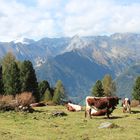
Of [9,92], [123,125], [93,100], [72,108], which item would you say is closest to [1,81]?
[9,92]

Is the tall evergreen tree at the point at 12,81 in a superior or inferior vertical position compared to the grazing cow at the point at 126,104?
superior

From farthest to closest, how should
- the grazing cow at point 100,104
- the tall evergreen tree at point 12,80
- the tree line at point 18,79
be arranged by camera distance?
1. the tree line at point 18,79
2. the tall evergreen tree at point 12,80
3. the grazing cow at point 100,104

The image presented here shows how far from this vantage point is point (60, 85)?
181m

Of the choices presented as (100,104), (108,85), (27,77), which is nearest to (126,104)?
(100,104)

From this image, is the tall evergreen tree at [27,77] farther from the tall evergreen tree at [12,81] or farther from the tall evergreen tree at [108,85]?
the tall evergreen tree at [108,85]

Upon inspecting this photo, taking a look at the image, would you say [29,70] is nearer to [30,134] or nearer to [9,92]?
[9,92]

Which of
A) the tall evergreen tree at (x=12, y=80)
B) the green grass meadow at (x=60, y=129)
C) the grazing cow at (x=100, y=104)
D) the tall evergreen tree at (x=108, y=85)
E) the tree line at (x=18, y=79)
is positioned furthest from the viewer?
the tall evergreen tree at (x=108, y=85)

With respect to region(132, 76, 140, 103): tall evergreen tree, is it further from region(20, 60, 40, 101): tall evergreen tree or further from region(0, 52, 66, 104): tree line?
region(20, 60, 40, 101): tall evergreen tree

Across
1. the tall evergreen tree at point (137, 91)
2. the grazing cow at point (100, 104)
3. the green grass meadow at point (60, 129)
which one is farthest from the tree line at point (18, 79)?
the green grass meadow at point (60, 129)

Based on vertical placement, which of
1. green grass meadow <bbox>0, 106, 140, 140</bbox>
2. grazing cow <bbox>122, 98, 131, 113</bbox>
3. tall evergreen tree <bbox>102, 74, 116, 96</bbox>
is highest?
tall evergreen tree <bbox>102, 74, 116, 96</bbox>

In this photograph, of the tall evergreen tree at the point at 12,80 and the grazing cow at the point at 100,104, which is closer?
the grazing cow at the point at 100,104

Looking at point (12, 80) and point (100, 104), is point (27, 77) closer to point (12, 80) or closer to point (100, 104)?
point (12, 80)

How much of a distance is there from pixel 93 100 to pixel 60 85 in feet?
456

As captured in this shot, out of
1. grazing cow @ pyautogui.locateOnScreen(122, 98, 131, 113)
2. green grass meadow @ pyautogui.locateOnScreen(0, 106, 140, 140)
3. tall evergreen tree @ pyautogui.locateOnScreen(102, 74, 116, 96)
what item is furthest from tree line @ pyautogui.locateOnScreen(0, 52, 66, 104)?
green grass meadow @ pyautogui.locateOnScreen(0, 106, 140, 140)
